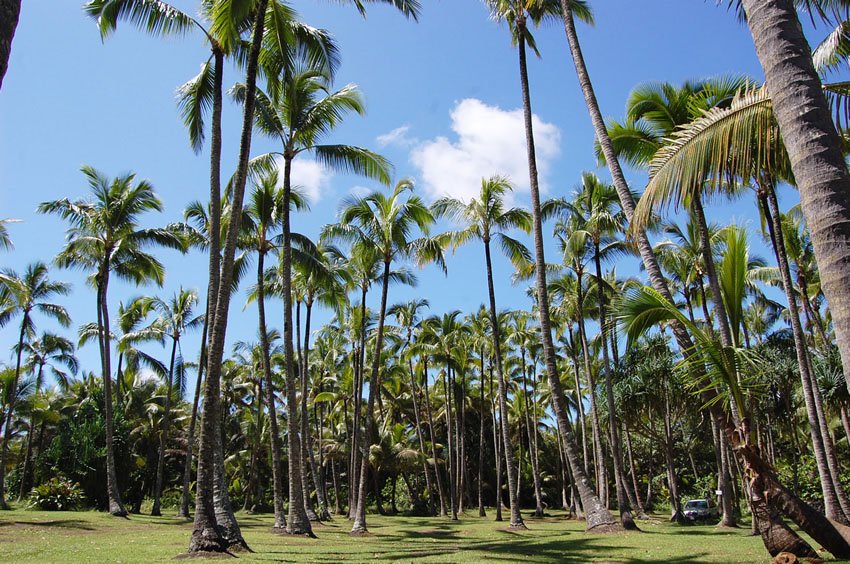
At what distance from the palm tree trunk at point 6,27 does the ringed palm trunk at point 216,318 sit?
9113 millimetres

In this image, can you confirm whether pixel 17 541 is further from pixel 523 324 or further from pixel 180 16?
pixel 523 324

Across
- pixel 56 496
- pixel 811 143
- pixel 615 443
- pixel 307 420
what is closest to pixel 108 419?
pixel 56 496

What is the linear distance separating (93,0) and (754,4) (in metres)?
13.7

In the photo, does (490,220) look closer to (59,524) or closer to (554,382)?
(554,382)

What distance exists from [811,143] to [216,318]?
11.1 metres

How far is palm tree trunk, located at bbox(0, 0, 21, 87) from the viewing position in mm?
3717

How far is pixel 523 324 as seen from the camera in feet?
124

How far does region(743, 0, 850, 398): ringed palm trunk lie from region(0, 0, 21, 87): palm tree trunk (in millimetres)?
5609


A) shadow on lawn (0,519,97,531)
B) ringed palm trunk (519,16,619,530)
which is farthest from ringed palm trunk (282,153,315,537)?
ringed palm trunk (519,16,619,530)

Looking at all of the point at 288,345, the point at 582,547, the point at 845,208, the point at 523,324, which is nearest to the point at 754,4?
the point at 845,208

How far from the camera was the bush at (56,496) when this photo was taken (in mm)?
27031

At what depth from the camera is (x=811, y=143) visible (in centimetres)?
464

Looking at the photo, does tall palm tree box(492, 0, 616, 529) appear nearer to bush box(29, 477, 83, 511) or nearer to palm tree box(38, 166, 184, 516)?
palm tree box(38, 166, 184, 516)

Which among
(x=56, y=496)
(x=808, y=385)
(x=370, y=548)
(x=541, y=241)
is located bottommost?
(x=370, y=548)
